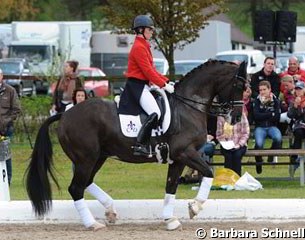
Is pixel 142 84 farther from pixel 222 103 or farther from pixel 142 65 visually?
pixel 222 103

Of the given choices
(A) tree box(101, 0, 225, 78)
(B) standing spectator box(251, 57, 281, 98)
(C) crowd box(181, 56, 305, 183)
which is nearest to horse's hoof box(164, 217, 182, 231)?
(C) crowd box(181, 56, 305, 183)

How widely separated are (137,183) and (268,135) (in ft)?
7.25

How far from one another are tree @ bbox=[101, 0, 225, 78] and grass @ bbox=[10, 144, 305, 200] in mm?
6303

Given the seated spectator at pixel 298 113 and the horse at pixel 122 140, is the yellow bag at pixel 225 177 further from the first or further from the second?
the horse at pixel 122 140

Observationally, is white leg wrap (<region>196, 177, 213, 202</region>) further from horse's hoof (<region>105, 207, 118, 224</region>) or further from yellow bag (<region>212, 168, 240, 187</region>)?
yellow bag (<region>212, 168, 240, 187</region>)

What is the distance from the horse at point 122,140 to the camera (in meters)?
11.2

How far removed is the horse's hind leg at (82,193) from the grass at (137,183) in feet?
7.74

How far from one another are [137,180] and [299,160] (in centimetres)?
273

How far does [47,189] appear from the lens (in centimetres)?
1140

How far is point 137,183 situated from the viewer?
1560cm

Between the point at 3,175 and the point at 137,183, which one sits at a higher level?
Result: the point at 3,175

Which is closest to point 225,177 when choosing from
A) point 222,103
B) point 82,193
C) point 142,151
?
point 222,103

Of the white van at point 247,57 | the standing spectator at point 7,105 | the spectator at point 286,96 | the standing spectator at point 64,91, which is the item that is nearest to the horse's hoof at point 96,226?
the standing spectator at point 7,105

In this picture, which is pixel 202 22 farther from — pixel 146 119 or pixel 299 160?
pixel 146 119
